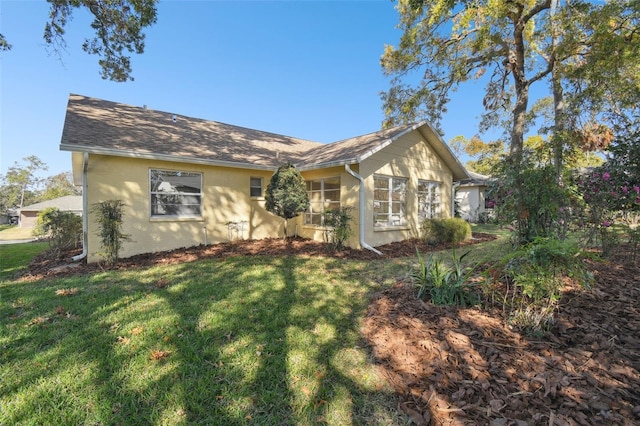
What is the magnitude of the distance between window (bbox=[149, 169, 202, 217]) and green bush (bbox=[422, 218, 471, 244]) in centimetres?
833

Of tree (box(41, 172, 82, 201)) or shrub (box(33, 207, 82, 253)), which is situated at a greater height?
tree (box(41, 172, 82, 201))

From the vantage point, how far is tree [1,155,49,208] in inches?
2084

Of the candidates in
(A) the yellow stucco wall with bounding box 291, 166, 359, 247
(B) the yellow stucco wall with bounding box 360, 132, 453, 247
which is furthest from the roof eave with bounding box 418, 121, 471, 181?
(A) the yellow stucco wall with bounding box 291, 166, 359, 247

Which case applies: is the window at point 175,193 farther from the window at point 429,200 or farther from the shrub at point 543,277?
the shrub at point 543,277

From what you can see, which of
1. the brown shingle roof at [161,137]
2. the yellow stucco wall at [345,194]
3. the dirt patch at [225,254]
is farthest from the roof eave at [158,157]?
the dirt patch at [225,254]

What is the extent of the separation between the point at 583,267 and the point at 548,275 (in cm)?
59

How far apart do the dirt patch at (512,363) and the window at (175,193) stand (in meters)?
7.68

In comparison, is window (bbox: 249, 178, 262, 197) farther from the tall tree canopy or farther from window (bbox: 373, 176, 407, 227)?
the tall tree canopy

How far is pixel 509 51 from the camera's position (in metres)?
13.2

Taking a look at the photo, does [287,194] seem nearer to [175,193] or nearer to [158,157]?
[175,193]

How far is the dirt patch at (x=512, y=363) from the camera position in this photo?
2137 millimetres

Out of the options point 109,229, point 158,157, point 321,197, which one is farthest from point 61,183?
point 321,197

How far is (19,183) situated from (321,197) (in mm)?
72736

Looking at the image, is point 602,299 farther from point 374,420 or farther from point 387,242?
point 387,242
